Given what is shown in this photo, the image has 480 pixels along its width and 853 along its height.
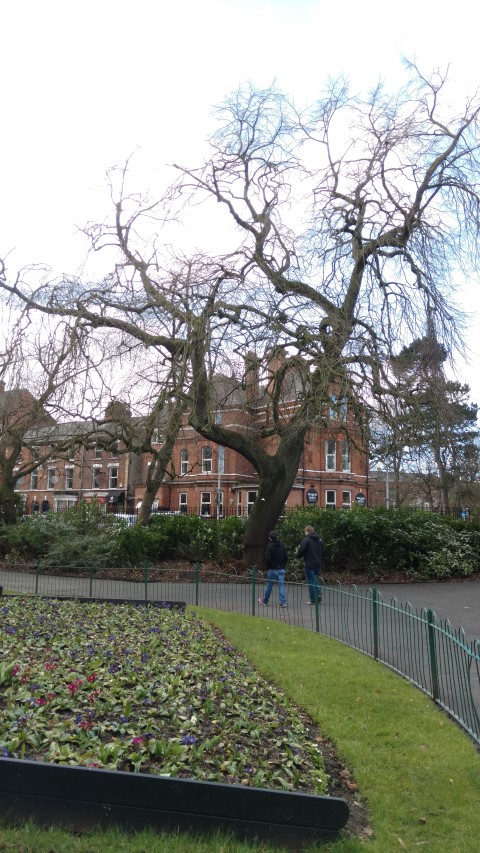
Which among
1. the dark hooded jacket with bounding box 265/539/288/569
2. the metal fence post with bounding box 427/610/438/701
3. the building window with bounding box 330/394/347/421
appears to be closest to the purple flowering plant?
the metal fence post with bounding box 427/610/438/701

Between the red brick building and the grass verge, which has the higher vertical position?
the red brick building

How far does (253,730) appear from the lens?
19.8 ft

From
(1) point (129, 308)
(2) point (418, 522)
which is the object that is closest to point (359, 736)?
(1) point (129, 308)

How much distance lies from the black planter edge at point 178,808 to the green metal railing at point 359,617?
2248 millimetres

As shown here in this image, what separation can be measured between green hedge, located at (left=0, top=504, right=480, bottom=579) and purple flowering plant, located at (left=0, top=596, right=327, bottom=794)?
487 inches

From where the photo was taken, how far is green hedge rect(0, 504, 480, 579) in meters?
21.9

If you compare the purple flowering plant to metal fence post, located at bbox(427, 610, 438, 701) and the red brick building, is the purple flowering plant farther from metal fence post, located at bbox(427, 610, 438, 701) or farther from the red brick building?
the red brick building

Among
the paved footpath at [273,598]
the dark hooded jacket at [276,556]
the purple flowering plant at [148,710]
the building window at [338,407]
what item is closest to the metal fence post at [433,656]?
the purple flowering plant at [148,710]

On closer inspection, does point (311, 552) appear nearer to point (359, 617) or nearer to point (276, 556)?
point (276, 556)

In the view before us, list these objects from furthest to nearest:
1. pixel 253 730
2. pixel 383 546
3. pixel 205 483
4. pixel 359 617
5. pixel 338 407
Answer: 1. pixel 205 483
2. pixel 383 546
3. pixel 338 407
4. pixel 359 617
5. pixel 253 730

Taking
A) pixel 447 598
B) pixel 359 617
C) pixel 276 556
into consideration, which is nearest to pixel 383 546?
pixel 447 598

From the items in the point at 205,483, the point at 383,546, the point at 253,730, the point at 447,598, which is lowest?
the point at 447,598

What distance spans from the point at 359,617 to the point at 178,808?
25.4 feet

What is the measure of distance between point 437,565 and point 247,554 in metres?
5.85
